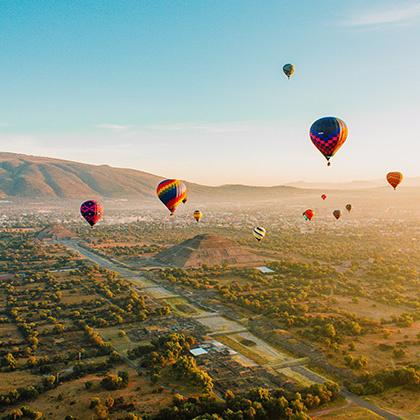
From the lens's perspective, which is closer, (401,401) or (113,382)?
(401,401)

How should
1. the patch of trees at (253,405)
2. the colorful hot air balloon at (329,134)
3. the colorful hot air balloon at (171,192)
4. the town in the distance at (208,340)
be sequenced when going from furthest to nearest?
the colorful hot air balloon at (171,192), the colorful hot air balloon at (329,134), the town in the distance at (208,340), the patch of trees at (253,405)

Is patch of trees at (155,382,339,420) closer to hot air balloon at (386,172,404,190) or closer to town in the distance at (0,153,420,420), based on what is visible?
town in the distance at (0,153,420,420)

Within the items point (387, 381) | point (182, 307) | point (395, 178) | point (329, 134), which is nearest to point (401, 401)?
point (387, 381)

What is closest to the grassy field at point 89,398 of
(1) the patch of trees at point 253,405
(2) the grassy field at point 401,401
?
(1) the patch of trees at point 253,405

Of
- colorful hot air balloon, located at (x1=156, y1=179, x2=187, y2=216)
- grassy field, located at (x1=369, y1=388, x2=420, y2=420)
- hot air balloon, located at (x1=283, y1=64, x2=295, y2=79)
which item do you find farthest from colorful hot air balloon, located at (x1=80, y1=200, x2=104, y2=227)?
grassy field, located at (x1=369, y1=388, x2=420, y2=420)

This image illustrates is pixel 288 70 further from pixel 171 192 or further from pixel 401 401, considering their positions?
pixel 401 401

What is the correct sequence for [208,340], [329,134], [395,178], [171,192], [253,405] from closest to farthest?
Result: [253,405] < [208,340] < [329,134] < [171,192] < [395,178]

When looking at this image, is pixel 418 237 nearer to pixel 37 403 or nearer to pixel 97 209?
pixel 97 209

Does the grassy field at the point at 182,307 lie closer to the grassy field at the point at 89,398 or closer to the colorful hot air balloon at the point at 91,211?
the grassy field at the point at 89,398
